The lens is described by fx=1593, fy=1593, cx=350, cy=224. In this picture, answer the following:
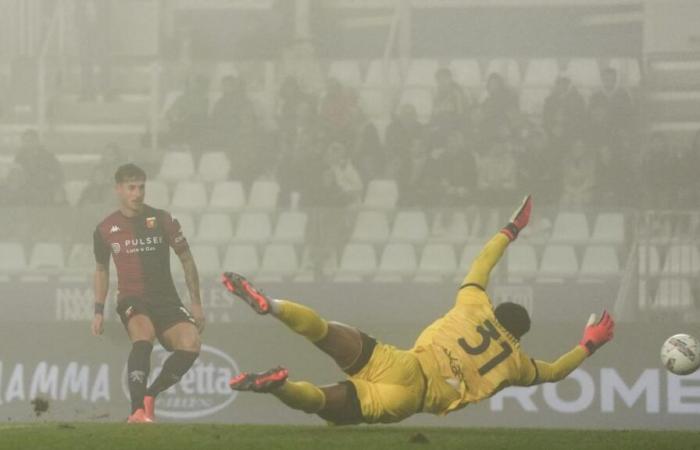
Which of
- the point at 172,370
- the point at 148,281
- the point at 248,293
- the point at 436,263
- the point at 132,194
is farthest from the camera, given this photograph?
the point at 436,263

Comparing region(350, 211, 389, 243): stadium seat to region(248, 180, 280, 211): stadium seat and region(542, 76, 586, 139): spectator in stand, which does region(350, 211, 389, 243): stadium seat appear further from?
region(542, 76, 586, 139): spectator in stand

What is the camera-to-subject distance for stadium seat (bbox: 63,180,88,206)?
16156 millimetres

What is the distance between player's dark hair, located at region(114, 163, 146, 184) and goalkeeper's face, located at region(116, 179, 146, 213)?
0.03 meters

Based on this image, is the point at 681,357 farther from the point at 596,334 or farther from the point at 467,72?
the point at 467,72

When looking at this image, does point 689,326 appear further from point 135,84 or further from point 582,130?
point 135,84

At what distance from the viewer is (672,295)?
15.3 m

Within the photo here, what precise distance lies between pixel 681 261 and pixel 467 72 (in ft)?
9.29

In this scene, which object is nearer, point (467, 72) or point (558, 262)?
point (558, 262)

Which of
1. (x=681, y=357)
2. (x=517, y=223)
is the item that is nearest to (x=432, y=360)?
(x=517, y=223)

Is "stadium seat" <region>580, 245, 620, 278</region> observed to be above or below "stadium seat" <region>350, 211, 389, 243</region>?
below

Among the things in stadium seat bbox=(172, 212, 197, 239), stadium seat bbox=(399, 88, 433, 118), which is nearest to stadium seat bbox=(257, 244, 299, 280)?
stadium seat bbox=(172, 212, 197, 239)

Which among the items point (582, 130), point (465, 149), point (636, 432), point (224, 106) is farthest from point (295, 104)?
point (636, 432)

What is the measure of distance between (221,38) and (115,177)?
191 centimetres

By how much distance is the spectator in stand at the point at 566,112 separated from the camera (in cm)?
1591
